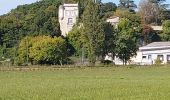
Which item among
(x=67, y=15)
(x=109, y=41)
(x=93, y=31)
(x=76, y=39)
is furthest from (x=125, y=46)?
(x=67, y=15)

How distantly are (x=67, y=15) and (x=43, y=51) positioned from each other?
123 feet

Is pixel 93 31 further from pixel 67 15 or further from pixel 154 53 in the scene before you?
pixel 67 15

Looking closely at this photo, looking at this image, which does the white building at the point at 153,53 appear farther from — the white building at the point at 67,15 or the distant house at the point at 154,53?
the white building at the point at 67,15

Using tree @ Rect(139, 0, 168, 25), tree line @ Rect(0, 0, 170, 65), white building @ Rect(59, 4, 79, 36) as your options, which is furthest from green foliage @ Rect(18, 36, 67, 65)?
tree @ Rect(139, 0, 168, 25)

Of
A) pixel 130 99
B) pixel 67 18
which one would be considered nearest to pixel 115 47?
pixel 67 18

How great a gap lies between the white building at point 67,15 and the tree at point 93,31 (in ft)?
126

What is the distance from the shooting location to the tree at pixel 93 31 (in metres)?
76.8

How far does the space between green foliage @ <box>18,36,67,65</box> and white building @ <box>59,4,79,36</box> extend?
27.5 m

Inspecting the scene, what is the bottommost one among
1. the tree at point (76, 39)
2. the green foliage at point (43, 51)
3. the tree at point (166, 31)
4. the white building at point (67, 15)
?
the green foliage at point (43, 51)

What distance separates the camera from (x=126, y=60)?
84.4 m

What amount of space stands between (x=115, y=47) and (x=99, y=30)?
181 inches

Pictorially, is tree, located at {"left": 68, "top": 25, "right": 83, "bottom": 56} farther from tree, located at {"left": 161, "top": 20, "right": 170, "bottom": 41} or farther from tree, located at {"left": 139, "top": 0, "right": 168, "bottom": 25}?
tree, located at {"left": 139, "top": 0, "right": 168, "bottom": 25}

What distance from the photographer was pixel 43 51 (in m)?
86.6

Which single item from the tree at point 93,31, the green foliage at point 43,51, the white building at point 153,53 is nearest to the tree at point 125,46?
the tree at point 93,31
